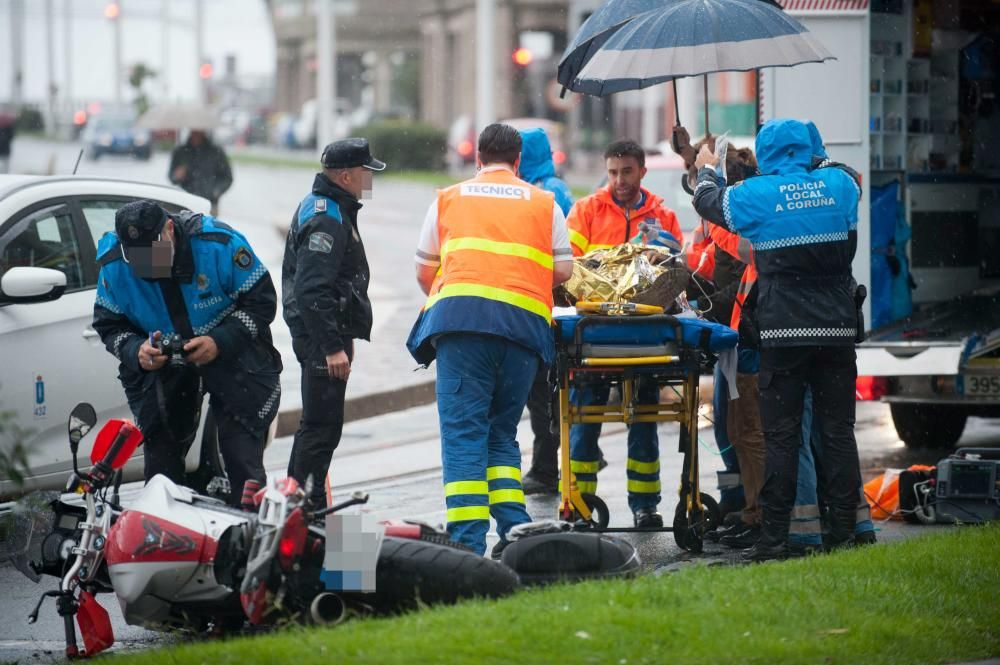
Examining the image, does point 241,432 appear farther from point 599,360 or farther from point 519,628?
point 519,628

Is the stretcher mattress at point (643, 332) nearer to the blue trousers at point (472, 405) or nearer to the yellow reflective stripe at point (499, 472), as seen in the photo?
the blue trousers at point (472, 405)

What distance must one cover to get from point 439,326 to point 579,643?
195 centimetres

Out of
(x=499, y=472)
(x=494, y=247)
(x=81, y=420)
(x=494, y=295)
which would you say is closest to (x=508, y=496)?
(x=499, y=472)

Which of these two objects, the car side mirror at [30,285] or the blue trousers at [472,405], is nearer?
the blue trousers at [472,405]

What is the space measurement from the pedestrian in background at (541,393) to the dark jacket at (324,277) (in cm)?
180

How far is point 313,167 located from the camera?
51000 mm

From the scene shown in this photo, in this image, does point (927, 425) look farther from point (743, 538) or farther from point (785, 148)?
point (785, 148)

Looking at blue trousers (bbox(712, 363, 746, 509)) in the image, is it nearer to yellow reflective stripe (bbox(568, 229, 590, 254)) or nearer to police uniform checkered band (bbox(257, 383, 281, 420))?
yellow reflective stripe (bbox(568, 229, 590, 254))

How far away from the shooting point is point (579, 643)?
509cm

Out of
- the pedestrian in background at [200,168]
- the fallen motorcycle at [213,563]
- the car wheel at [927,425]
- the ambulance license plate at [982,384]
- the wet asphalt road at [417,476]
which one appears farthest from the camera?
the pedestrian in background at [200,168]

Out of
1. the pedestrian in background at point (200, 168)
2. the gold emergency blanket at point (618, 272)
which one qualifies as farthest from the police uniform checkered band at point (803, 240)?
the pedestrian in background at point (200, 168)

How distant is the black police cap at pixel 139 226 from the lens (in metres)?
6.39

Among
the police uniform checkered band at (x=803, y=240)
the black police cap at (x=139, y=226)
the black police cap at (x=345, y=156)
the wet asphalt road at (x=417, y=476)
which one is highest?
the black police cap at (x=345, y=156)

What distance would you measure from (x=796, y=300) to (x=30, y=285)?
11.4 feet
